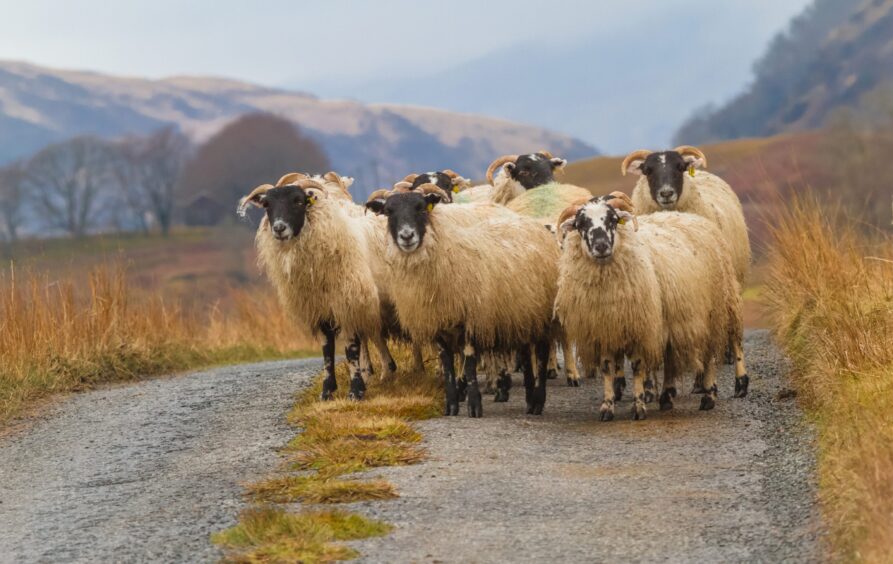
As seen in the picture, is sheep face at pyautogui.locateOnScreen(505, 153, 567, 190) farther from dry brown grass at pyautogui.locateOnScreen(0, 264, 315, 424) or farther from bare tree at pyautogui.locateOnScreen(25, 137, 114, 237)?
bare tree at pyautogui.locateOnScreen(25, 137, 114, 237)

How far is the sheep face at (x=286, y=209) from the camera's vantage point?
12484 mm

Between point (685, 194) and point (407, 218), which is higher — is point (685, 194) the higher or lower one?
the higher one

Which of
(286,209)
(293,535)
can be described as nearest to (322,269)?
(286,209)

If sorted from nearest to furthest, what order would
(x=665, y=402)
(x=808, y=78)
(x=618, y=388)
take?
(x=665, y=402) < (x=618, y=388) < (x=808, y=78)

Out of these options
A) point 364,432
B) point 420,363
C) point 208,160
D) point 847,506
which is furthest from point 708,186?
point 208,160

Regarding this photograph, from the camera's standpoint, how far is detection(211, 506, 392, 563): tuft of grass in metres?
7.01

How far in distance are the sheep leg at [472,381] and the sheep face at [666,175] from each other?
3.92 m

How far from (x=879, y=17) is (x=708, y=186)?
536ft

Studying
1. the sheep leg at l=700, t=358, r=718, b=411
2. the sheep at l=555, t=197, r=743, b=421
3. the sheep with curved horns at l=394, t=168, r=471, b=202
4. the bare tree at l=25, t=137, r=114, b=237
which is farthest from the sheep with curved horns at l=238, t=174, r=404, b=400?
the bare tree at l=25, t=137, r=114, b=237

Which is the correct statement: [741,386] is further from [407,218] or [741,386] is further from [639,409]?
[407,218]

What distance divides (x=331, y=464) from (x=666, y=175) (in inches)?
271

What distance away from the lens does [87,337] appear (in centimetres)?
1609

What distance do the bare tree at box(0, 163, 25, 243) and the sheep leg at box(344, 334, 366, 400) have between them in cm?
11703

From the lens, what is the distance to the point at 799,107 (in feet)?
516
